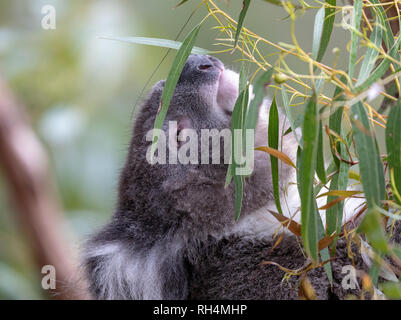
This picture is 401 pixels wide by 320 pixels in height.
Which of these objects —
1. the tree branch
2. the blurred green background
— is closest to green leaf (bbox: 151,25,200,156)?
the blurred green background

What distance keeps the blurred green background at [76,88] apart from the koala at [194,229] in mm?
1201

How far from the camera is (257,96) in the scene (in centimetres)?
135

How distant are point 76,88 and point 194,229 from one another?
6.72 feet

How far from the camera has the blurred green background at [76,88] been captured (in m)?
3.61

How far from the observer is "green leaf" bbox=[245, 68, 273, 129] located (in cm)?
133

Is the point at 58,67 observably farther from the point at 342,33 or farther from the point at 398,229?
the point at 398,229

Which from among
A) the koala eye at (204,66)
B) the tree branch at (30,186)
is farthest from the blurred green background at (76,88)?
the koala eye at (204,66)

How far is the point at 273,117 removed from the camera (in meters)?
1.63

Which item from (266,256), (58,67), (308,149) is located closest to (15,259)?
(58,67)

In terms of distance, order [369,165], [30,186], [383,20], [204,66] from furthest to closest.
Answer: [30,186]
[204,66]
[383,20]
[369,165]

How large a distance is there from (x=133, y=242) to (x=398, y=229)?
35.1 inches

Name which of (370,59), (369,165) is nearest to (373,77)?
(370,59)

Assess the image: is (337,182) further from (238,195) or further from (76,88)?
(76,88)

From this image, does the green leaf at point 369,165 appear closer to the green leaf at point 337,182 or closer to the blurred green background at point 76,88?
the green leaf at point 337,182
